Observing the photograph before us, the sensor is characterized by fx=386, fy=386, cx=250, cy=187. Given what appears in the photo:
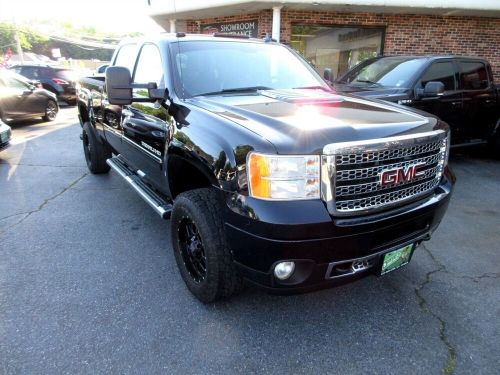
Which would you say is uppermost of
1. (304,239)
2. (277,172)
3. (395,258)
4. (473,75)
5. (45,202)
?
(473,75)

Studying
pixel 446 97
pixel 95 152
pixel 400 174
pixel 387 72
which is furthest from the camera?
pixel 387 72

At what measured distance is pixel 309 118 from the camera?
2379 millimetres

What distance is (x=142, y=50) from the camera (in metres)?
3.97

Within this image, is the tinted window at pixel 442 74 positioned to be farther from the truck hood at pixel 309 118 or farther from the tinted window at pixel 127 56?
the tinted window at pixel 127 56

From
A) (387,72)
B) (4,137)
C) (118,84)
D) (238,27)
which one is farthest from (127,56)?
(238,27)

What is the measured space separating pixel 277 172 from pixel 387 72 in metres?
5.35

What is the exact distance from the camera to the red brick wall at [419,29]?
11.1 metres

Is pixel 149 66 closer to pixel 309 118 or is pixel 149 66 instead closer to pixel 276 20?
pixel 309 118

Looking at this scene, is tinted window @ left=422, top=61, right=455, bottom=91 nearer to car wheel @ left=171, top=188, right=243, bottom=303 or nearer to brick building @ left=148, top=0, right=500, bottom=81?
brick building @ left=148, top=0, right=500, bottom=81

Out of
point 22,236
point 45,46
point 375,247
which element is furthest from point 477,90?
point 45,46

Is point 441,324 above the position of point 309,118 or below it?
below

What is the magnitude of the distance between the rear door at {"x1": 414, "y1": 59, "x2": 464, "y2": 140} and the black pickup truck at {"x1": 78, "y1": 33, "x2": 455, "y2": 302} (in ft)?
11.5

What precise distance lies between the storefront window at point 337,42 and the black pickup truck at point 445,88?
4520mm

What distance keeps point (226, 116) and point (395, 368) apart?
1836mm
